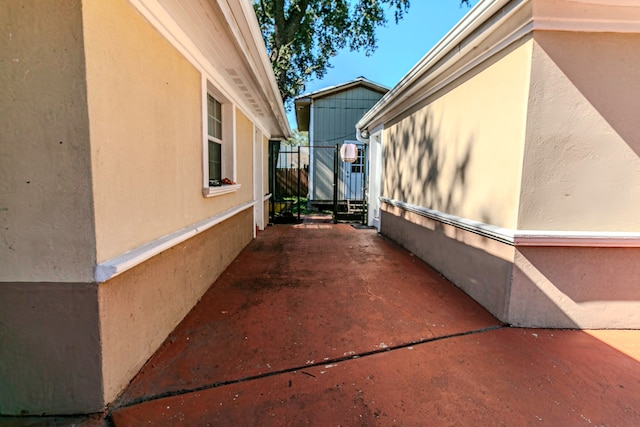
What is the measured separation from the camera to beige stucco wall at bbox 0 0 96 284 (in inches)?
61.2

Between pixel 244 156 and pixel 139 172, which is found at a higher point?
pixel 244 156

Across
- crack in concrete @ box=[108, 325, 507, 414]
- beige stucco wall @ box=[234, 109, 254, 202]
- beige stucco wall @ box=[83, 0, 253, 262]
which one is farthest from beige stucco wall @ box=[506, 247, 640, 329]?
beige stucco wall @ box=[234, 109, 254, 202]

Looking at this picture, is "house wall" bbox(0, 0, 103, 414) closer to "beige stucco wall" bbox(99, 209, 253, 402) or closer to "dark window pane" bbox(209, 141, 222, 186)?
"beige stucco wall" bbox(99, 209, 253, 402)

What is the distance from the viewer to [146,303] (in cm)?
219

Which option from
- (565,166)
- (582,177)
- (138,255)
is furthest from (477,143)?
(138,255)

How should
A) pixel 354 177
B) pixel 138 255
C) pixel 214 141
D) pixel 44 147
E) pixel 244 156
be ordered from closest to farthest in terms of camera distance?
pixel 44 147 < pixel 138 255 < pixel 214 141 < pixel 244 156 < pixel 354 177

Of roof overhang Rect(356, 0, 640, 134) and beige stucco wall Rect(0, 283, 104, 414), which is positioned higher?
roof overhang Rect(356, 0, 640, 134)

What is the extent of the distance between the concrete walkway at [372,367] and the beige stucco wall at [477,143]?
1138 millimetres

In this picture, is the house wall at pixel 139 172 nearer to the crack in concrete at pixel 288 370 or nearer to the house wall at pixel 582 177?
the crack in concrete at pixel 288 370

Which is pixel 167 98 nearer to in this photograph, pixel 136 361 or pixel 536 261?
pixel 136 361

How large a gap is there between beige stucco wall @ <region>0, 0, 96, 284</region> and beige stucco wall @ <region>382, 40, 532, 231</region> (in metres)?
3.28

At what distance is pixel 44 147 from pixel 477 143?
3.72 m

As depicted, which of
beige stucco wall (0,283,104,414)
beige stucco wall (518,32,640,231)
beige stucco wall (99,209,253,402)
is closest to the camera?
beige stucco wall (0,283,104,414)

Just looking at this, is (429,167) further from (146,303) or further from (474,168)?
(146,303)
